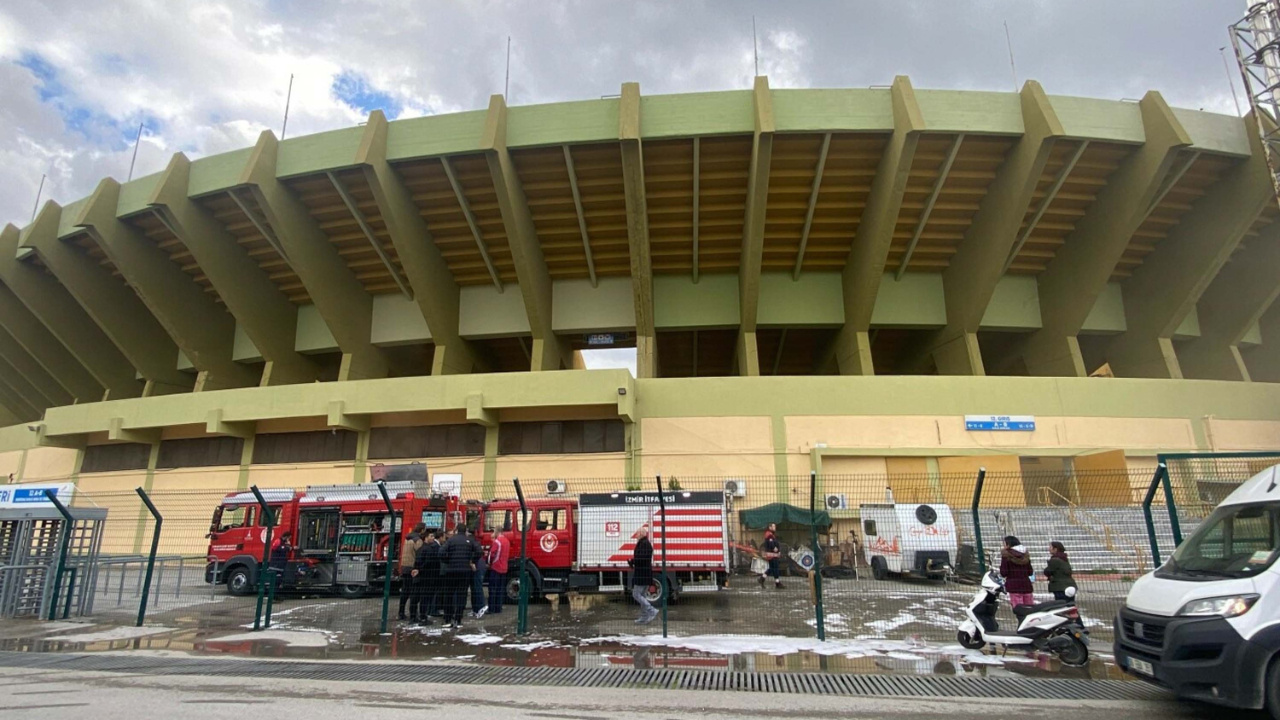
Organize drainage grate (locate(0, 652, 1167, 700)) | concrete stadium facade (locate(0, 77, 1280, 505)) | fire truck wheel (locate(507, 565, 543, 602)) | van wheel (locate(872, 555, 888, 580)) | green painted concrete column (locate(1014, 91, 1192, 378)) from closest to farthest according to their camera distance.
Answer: drainage grate (locate(0, 652, 1167, 700)), fire truck wheel (locate(507, 565, 543, 602)), van wheel (locate(872, 555, 888, 580)), green painted concrete column (locate(1014, 91, 1192, 378)), concrete stadium facade (locate(0, 77, 1280, 505))

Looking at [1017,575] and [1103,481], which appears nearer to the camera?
[1017,575]

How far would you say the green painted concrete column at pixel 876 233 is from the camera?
19.5 metres

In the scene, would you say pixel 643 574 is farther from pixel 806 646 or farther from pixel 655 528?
pixel 806 646

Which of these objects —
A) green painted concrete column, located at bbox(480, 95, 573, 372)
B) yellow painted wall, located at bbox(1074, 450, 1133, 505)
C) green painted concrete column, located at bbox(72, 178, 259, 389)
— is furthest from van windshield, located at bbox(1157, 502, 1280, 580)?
green painted concrete column, located at bbox(72, 178, 259, 389)

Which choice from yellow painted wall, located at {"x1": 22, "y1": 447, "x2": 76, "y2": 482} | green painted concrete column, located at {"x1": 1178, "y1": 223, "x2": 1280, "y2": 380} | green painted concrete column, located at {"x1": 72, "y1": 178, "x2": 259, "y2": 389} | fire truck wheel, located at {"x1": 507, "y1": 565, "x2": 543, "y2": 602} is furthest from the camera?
yellow painted wall, located at {"x1": 22, "y1": 447, "x2": 76, "y2": 482}

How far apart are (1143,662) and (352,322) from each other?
2664cm

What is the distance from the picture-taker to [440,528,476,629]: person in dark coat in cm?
1060

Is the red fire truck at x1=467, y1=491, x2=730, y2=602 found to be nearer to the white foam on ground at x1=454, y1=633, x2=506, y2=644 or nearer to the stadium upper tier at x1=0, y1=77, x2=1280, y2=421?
the white foam on ground at x1=454, y1=633, x2=506, y2=644

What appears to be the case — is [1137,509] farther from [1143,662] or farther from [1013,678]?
[1143,662]

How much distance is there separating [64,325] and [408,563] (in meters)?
29.4

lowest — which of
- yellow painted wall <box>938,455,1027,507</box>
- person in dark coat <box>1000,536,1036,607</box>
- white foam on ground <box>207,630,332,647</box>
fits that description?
white foam on ground <box>207,630,332,647</box>

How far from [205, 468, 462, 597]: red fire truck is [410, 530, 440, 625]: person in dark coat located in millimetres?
3476

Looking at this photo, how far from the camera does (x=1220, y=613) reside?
5.11 metres

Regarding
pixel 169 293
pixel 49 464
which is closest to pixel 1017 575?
pixel 169 293
